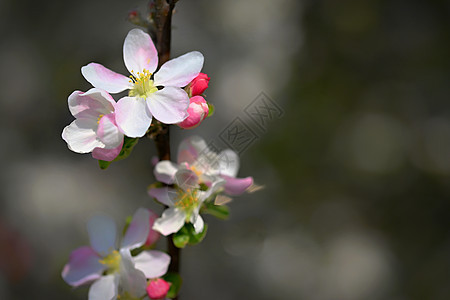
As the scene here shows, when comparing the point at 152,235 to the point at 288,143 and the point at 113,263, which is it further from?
the point at 288,143

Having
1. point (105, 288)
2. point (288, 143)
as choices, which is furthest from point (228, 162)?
point (288, 143)

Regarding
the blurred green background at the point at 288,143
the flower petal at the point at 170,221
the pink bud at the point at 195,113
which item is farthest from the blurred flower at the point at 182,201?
the blurred green background at the point at 288,143

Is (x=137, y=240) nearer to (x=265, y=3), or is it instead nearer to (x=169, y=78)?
(x=169, y=78)

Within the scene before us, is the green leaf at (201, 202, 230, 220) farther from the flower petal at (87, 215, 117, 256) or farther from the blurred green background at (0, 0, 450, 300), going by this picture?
the blurred green background at (0, 0, 450, 300)

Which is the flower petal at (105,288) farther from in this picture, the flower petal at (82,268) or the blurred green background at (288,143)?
the blurred green background at (288,143)

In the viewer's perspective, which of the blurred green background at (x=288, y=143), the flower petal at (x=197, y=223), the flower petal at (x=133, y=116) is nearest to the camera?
the flower petal at (x=133, y=116)
